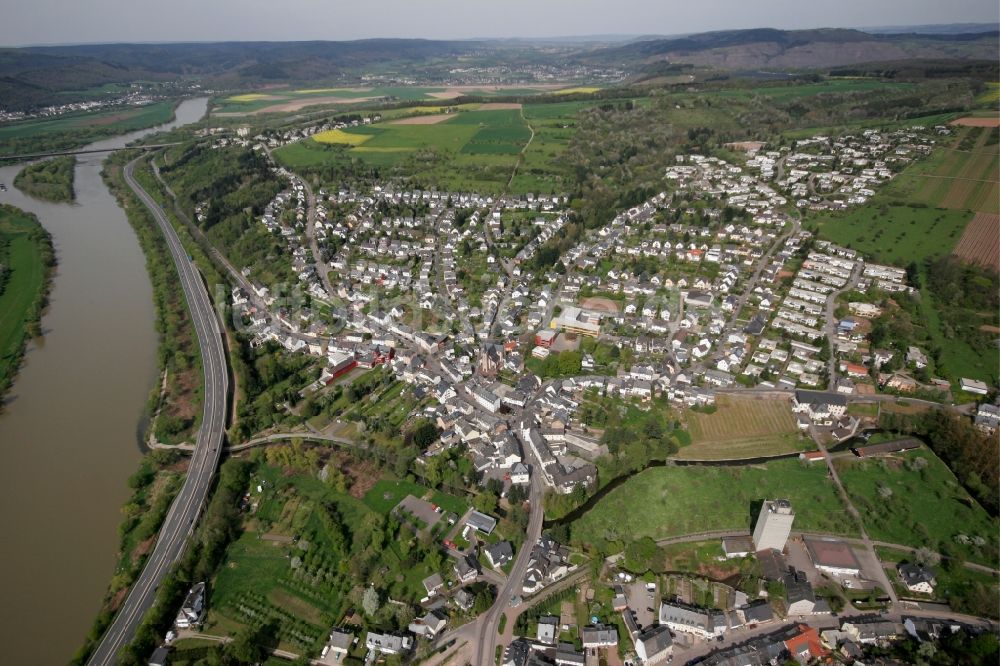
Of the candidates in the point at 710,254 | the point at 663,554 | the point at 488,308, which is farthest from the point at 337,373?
the point at 710,254

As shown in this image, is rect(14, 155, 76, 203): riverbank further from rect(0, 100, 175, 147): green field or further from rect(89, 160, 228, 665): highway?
rect(89, 160, 228, 665): highway

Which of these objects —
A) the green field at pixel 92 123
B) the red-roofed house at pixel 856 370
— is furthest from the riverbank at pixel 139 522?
the green field at pixel 92 123

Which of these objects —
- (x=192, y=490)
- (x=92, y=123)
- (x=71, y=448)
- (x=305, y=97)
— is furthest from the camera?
(x=305, y=97)

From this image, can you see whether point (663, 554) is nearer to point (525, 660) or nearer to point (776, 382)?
point (525, 660)

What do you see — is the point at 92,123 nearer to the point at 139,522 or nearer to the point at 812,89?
the point at 139,522

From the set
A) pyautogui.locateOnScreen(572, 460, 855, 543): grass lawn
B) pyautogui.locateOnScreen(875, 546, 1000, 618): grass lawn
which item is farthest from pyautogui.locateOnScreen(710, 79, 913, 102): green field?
pyautogui.locateOnScreen(875, 546, 1000, 618): grass lawn

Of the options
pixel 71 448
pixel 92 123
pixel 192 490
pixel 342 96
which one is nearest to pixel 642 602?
pixel 192 490

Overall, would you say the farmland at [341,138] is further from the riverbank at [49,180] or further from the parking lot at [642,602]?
the parking lot at [642,602]
